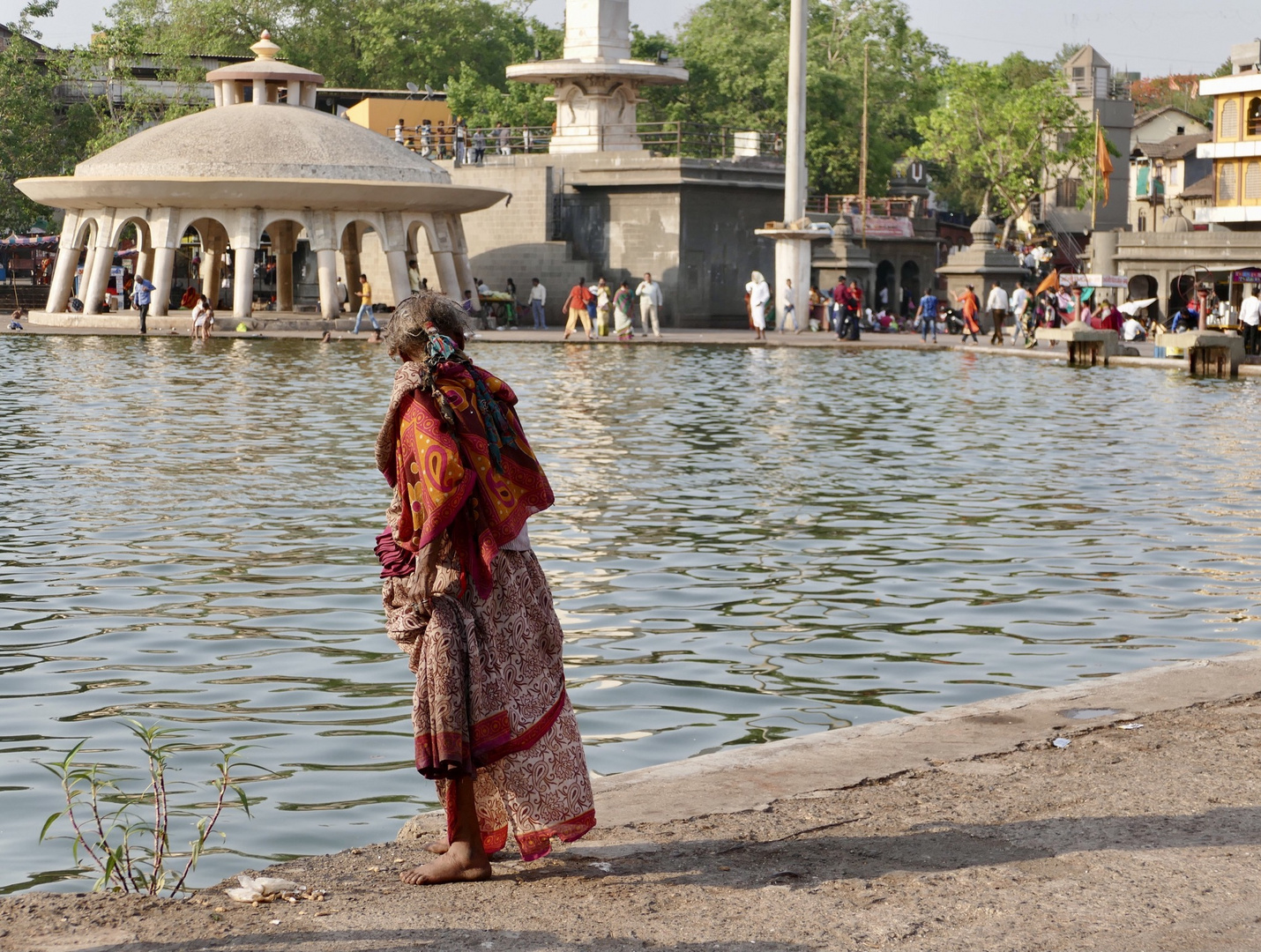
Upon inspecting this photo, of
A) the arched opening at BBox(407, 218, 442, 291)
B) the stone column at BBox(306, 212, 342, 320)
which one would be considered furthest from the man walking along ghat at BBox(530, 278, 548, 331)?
the stone column at BBox(306, 212, 342, 320)

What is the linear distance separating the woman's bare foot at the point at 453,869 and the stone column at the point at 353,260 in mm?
40858

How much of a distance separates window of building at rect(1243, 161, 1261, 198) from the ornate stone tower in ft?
61.8

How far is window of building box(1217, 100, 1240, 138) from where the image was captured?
53.7 meters

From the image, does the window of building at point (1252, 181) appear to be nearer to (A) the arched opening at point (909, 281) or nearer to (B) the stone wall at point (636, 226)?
(A) the arched opening at point (909, 281)

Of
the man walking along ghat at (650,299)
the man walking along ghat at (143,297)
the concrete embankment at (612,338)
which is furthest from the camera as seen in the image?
the man walking along ghat at (650,299)

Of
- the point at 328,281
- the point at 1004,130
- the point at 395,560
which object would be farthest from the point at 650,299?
the point at 395,560

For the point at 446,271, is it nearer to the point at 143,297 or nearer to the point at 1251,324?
the point at 143,297

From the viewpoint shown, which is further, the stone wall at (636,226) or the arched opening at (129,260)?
the stone wall at (636,226)

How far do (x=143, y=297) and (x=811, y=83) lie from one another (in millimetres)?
33582

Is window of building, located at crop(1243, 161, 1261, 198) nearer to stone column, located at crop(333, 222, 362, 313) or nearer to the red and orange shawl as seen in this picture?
stone column, located at crop(333, 222, 362, 313)

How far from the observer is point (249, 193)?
3869 cm

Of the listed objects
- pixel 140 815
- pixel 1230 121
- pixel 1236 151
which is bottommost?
pixel 140 815

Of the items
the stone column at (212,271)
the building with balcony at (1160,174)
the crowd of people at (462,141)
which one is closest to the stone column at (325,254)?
the stone column at (212,271)

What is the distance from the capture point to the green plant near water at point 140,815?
455 cm
